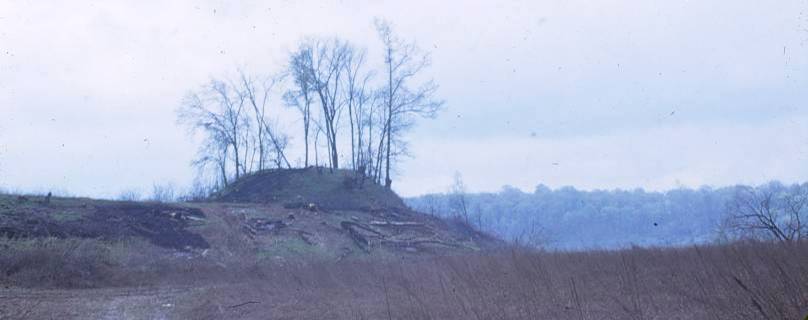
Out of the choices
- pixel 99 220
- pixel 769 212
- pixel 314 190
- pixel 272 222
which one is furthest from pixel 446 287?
pixel 314 190

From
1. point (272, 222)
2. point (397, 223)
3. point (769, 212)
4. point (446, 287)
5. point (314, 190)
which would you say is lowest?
point (446, 287)

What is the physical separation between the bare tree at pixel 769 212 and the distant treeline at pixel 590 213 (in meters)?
4.18

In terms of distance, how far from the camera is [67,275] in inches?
1156

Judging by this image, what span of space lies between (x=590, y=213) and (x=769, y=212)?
68.7 feet

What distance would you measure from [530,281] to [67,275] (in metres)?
17.9

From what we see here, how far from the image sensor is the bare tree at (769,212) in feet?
77.9

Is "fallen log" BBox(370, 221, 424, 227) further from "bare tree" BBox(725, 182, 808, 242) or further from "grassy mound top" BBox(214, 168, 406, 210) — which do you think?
"bare tree" BBox(725, 182, 808, 242)

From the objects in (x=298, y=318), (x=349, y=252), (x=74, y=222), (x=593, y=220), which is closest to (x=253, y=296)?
(x=298, y=318)

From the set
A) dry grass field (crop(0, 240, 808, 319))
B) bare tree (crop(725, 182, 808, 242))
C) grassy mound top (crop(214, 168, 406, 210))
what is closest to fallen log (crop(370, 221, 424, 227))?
grassy mound top (crop(214, 168, 406, 210))

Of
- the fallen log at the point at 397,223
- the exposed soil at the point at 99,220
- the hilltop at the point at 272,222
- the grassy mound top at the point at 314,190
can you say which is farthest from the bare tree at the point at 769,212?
the grassy mound top at the point at 314,190

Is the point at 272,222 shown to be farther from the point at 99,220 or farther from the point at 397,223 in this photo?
the point at 99,220

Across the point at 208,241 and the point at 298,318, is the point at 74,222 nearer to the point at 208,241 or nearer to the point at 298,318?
the point at 208,241

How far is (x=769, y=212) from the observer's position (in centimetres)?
2528

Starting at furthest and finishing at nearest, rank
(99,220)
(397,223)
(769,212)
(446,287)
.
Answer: (397,223)
(99,220)
(769,212)
(446,287)
